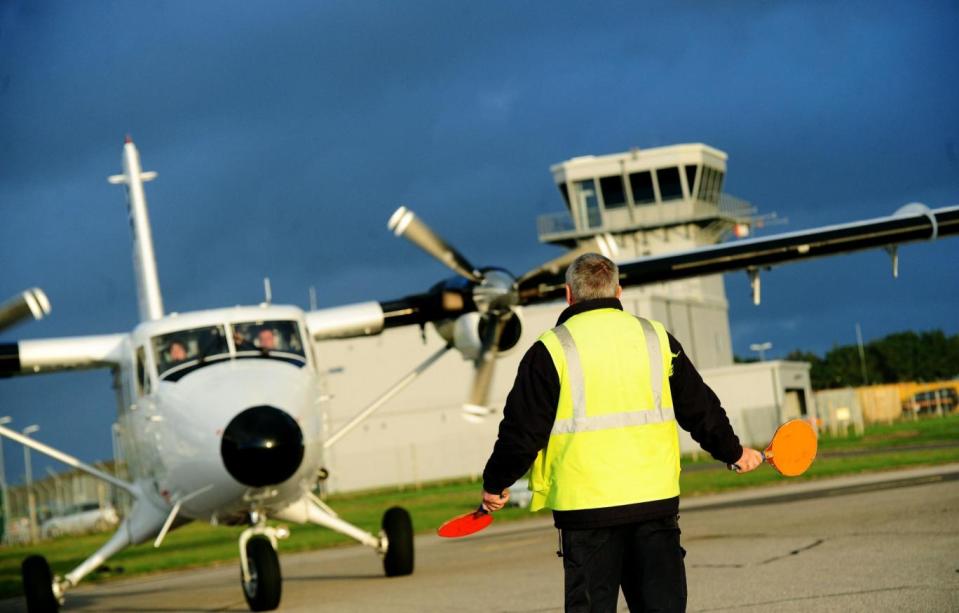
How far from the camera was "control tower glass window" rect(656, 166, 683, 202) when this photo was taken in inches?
2425

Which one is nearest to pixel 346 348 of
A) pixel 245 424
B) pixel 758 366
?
pixel 758 366

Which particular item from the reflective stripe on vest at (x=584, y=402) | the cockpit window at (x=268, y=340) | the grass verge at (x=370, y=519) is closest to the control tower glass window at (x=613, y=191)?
the grass verge at (x=370, y=519)

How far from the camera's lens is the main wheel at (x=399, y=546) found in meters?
14.3

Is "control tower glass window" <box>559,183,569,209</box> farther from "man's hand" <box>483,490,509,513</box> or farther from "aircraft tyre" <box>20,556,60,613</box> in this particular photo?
"man's hand" <box>483,490,509,513</box>

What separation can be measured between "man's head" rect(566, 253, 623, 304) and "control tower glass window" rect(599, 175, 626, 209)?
5712 centimetres

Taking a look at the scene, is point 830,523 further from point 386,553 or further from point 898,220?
point 898,220

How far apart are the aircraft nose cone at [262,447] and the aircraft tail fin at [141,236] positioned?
691 centimetres

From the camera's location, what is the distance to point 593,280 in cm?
536

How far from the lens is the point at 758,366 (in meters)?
55.0

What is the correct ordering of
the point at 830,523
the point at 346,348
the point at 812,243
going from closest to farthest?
the point at 830,523 < the point at 812,243 < the point at 346,348

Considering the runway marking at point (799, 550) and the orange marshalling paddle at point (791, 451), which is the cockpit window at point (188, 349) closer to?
the runway marking at point (799, 550)

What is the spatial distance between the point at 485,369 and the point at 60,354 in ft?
17.7

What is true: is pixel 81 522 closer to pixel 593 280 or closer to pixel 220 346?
pixel 220 346

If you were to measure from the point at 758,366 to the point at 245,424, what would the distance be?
45993 mm
